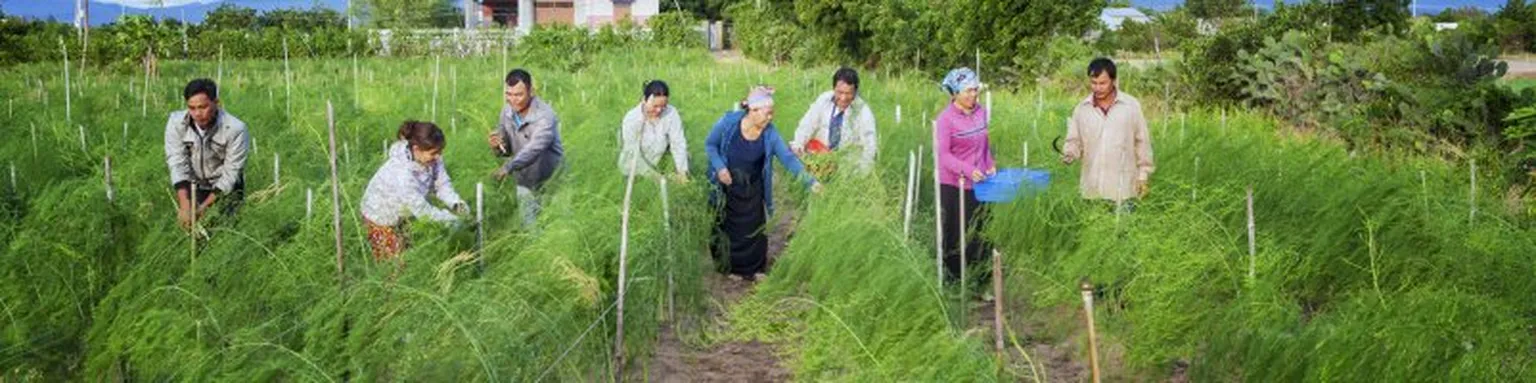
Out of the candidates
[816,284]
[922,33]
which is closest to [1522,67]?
[922,33]

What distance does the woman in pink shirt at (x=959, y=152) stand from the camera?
18.3 feet

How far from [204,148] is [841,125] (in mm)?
2415

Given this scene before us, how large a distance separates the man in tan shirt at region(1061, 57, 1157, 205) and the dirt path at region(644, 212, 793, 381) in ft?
4.39

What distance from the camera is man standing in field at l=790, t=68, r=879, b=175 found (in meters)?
6.00

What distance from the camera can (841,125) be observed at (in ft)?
20.2

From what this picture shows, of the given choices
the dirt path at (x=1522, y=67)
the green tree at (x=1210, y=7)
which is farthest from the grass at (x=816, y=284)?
the green tree at (x=1210, y=7)

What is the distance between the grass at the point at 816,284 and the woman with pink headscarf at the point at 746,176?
0.34 ft

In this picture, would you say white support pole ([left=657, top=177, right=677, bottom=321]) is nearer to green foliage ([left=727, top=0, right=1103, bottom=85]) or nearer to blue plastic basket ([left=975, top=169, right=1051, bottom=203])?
blue plastic basket ([left=975, top=169, right=1051, bottom=203])

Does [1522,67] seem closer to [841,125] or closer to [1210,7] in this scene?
[1210,7]

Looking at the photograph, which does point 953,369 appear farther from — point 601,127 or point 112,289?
point 601,127

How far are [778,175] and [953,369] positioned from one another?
16.8ft

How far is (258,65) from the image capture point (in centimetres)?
2292

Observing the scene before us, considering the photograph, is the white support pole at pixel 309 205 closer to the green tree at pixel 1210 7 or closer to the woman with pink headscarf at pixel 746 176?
the woman with pink headscarf at pixel 746 176

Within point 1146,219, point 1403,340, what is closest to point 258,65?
point 1146,219
